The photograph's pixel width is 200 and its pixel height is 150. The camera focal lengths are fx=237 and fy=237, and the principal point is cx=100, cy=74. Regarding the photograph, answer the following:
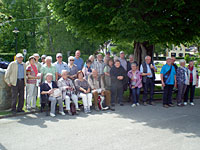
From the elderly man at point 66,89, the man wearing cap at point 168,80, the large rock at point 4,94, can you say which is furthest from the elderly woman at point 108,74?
the large rock at point 4,94

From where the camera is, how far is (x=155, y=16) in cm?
1028

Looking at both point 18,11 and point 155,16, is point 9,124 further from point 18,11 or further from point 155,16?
point 18,11

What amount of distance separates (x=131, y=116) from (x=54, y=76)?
3205 mm

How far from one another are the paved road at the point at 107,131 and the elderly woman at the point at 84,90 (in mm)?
516

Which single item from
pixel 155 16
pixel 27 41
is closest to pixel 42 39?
pixel 27 41

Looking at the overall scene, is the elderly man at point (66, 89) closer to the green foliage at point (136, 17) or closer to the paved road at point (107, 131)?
the paved road at point (107, 131)

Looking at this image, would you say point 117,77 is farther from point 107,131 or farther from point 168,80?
point 107,131

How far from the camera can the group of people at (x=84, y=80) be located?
8203 millimetres

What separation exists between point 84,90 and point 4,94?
2857 mm

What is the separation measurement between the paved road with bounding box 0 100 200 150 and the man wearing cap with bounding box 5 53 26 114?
71 centimetres

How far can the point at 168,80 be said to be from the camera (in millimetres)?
9555

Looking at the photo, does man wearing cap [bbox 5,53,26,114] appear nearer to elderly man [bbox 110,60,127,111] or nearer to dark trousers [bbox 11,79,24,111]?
dark trousers [bbox 11,79,24,111]

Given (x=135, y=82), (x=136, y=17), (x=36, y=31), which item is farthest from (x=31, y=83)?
(x=36, y=31)

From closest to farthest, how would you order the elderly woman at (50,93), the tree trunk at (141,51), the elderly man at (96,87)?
the elderly woman at (50,93) < the elderly man at (96,87) < the tree trunk at (141,51)
